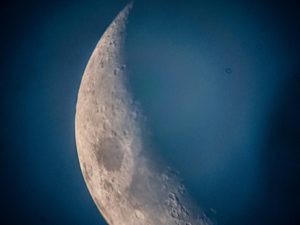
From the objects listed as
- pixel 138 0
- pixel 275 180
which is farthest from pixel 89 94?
pixel 275 180

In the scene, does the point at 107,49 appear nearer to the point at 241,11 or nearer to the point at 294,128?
the point at 241,11

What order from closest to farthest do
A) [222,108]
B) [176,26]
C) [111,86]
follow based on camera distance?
1. [222,108]
2. [176,26]
3. [111,86]

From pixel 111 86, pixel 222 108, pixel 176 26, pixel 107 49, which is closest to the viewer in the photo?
pixel 222 108

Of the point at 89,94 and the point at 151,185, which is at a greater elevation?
the point at 89,94

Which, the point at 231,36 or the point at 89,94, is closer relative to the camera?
the point at 231,36

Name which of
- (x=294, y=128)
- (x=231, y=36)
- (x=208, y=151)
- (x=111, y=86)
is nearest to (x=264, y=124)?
(x=294, y=128)

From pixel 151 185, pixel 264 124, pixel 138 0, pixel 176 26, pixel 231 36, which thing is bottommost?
pixel 264 124
